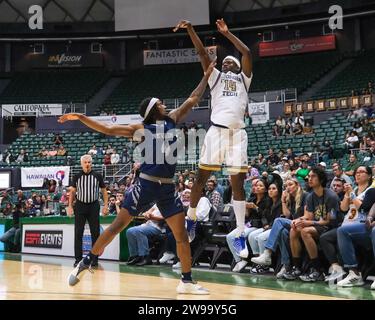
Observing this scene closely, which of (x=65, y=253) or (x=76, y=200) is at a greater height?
(x=76, y=200)

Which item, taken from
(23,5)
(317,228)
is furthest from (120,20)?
(317,228)

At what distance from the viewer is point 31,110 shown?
30.7 metres

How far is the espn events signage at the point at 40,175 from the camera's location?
22.8 m

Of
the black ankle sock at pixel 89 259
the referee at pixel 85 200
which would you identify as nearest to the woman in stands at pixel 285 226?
the black ankle sock at pixel 89 259

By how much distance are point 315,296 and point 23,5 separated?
3218 centimetres

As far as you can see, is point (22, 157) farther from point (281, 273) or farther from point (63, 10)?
point (281, 273)

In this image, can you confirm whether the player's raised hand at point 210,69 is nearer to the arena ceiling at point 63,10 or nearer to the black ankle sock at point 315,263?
the black ankle sock at point 315,263

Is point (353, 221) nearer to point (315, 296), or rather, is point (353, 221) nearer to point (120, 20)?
point (315, 296)

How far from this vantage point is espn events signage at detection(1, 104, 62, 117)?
99.3 ft

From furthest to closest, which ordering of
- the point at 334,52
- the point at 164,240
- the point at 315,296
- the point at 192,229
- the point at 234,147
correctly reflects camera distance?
the point at 334,52 < the point at 164,240 < the point at 192,229 < the point at 234,147 < the point at 315,296

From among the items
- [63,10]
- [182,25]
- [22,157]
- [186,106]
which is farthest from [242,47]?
[63,10]
